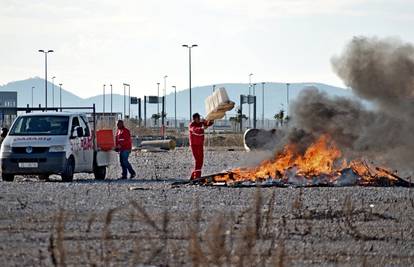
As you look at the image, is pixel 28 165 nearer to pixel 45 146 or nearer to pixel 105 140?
pixel 45 146

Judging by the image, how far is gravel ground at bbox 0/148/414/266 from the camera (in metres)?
11.9

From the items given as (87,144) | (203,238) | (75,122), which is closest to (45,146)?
(75,122)

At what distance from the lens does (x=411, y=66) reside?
94.4ft

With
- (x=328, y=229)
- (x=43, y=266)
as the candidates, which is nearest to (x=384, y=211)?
(x=328, y=229)

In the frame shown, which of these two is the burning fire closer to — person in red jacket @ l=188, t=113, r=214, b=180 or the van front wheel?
person in red jacket @ l=188, t=113, r=214, b=180

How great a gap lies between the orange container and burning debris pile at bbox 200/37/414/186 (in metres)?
5.93

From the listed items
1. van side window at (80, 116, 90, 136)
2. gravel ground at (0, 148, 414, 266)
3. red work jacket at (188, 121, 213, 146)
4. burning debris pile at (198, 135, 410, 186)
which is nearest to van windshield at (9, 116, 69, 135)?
van side window at (80, 116, 90, 136)

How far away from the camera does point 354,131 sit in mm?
27766

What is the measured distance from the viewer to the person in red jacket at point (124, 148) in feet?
106

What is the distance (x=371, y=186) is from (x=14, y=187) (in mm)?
9035

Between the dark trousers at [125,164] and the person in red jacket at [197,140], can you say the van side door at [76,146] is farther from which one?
the person in red jacket at [197,140]

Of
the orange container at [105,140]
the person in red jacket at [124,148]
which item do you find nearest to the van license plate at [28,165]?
the person in red jacket at [124,148]

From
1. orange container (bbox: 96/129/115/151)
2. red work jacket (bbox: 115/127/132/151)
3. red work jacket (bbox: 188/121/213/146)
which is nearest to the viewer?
red work jacket (bbox: 188/121/213/146)

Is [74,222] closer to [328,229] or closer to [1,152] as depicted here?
[328,229]
